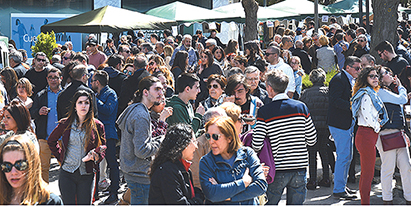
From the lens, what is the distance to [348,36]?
45.8ft

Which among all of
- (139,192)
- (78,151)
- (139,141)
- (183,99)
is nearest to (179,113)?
(183,99)

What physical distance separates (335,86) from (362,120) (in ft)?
2.71

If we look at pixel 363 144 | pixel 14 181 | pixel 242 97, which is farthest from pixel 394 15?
pixel 14 181

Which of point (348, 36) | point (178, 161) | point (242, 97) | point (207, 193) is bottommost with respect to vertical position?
point (207, 193)

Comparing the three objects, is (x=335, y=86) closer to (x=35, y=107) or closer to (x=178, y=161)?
(x=178, y=161)

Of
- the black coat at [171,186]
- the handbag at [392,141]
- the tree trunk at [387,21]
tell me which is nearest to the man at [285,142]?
the black coat at [171,186]

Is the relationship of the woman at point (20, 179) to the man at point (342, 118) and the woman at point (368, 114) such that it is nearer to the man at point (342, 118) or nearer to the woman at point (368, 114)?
the woman at point (368, 114)

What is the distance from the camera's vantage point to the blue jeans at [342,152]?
23.9ft

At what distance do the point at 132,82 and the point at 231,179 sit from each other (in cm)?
433

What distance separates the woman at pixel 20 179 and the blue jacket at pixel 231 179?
3.75 ft

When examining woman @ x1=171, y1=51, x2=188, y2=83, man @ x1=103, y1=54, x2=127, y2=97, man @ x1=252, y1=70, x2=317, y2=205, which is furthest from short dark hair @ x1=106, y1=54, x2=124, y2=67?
man @ x1=252, y1=70, x2=317, y2=205

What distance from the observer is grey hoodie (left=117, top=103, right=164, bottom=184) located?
505 cm

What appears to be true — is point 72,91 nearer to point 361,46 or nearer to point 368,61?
point 368,61

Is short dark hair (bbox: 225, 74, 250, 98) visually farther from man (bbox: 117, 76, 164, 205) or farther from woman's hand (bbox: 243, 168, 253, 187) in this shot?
woman's hand (bbox: 243, 168, 253, 187)
